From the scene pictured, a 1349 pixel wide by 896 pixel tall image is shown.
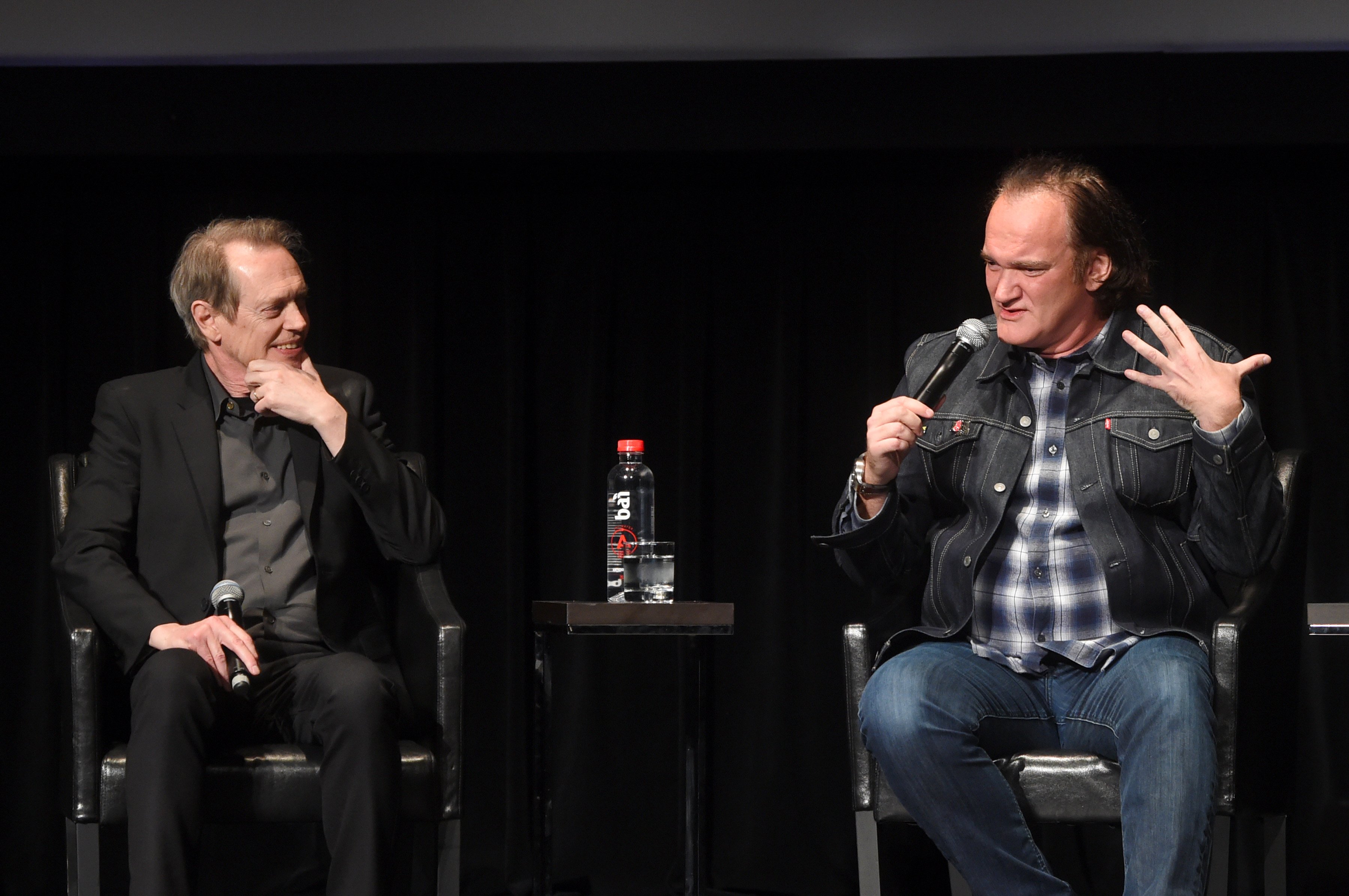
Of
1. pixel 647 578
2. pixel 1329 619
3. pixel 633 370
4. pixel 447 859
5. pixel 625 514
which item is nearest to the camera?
pixel 1329 619

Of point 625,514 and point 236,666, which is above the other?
point 625,514

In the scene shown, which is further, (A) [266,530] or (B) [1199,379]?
(A) [266,530]

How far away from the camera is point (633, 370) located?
338 centimetres

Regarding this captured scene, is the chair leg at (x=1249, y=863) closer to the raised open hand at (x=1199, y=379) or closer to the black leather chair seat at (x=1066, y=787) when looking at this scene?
the black leather chair seat at (x=1066, y=787)

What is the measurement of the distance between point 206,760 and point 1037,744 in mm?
1232

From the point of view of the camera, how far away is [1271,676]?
2018 millimetres

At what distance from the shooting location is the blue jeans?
1.71m

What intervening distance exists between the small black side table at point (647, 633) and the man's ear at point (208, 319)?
0.75 metres

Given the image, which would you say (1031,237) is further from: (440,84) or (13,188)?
(13,188)

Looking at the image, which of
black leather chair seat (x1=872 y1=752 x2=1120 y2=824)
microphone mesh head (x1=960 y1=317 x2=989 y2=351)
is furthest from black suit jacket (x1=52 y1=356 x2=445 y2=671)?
black leather chair seat (x1=872 y1=752 x2=1120 y2=824)

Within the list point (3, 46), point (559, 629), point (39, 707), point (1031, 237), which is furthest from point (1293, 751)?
point (3, 46)

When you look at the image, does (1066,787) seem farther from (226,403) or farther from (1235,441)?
(226,403)

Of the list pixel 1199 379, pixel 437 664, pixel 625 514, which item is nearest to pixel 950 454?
pixel 1199 379

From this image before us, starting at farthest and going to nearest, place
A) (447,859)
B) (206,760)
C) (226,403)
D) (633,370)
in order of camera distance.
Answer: (633,370), (226,403), (447,859), (206,760)
